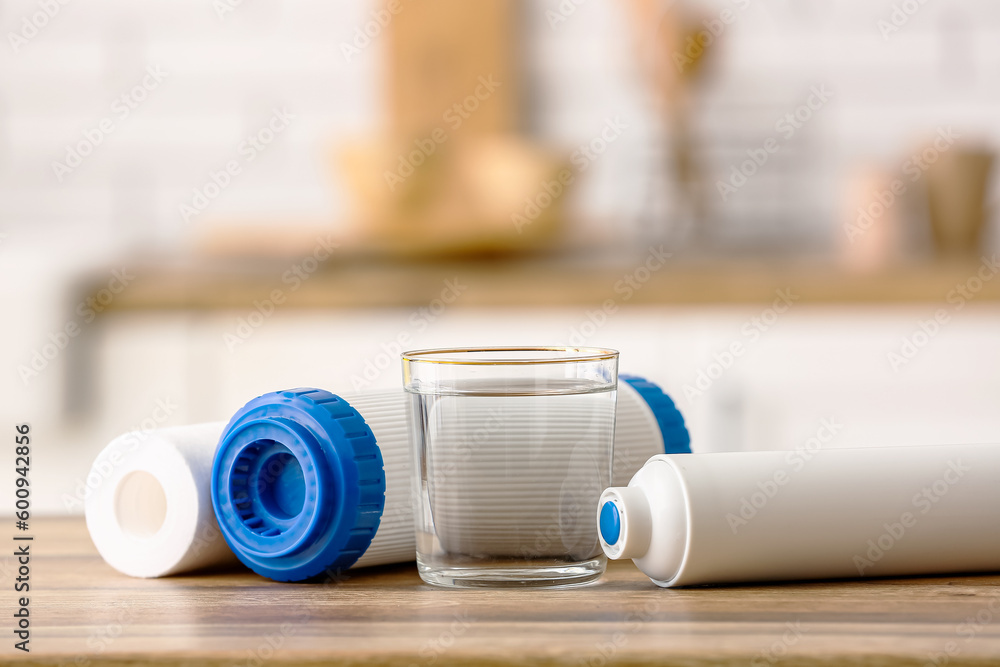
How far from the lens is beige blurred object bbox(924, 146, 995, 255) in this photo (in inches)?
81.2

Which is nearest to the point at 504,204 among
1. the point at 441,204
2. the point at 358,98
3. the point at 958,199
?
the point at 441,204

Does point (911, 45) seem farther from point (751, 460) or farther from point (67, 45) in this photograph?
point (751, 460)

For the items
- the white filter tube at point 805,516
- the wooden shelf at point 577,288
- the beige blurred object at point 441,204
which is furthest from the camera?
the beige blurred object at point 441,204

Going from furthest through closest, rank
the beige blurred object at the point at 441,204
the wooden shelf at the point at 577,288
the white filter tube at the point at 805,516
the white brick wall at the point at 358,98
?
1. the white brick wall at the point at 358,98
2. the beige blurred object at the point at 441,204
3. the wooden shelf at the point at 577,288
4. the white filter tube at the point at 805,516

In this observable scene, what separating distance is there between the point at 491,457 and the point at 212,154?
6.84 ft

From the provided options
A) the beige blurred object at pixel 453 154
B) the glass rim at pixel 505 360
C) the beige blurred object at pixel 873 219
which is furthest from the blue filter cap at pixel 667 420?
the beige blurred object at pixel 873 219

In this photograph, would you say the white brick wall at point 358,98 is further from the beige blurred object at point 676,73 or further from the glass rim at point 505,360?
the glass rim at point 505,360

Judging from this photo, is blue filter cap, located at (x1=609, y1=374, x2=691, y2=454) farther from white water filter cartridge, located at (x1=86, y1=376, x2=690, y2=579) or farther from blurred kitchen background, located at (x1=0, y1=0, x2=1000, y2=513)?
blurred kitchen background, located at (x1=0, y1=0, x2=1000, y2=513)

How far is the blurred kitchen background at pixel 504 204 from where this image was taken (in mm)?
1848

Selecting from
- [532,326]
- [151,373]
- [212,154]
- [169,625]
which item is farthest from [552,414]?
[212,154]

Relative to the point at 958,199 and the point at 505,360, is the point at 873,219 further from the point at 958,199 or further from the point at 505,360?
the point at 505,360

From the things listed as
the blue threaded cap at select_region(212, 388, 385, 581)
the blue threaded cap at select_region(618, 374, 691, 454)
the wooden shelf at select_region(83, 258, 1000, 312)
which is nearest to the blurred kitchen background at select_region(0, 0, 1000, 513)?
the wooden shelf at select_region(83, 258, 1000, 312)

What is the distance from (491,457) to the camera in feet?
1.88

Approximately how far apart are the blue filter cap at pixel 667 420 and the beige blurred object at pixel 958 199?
1.54 metres
